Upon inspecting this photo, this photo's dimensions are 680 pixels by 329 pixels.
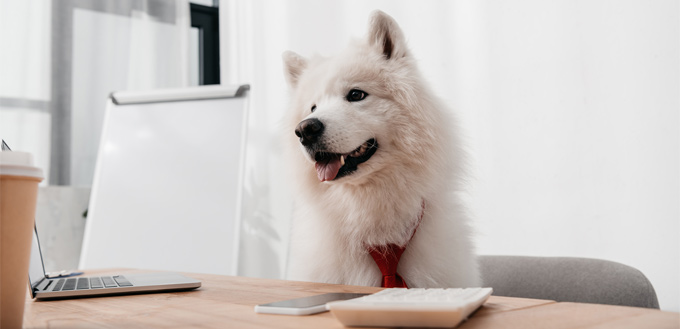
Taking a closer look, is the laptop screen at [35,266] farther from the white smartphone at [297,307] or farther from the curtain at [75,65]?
the curtain at [75,65]

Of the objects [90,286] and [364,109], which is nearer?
[90,286]

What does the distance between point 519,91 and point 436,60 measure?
493 mm

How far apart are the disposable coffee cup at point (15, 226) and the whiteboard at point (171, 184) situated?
7.90ft

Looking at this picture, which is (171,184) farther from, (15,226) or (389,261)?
(15,226)

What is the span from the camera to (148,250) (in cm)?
302

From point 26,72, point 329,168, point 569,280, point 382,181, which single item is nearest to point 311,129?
point 329,168

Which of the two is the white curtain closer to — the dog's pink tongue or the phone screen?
the dog's pink tongue

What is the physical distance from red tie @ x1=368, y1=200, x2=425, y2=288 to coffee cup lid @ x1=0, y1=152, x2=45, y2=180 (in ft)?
2.78

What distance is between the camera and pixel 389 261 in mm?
1254

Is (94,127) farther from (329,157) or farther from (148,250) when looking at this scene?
(329,157)

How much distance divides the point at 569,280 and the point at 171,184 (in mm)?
2333

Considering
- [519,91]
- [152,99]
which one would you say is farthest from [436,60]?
[152,99]

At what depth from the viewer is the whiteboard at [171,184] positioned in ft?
9.74

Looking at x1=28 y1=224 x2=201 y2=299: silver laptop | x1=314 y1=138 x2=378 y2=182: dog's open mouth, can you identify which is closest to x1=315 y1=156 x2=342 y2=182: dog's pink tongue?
x1=314 y1=138 x2=378 y2=182: dog's open mouth
